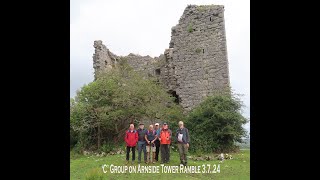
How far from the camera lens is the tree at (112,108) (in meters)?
14.9

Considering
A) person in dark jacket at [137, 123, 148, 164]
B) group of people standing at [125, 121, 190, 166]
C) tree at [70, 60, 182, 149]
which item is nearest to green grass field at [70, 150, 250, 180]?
group of people standing at [125, 121, 190, 166]

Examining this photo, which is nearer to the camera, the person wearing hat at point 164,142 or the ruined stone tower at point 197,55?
the person wearing hat at point 164,142

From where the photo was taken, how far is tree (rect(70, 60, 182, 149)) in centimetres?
1493

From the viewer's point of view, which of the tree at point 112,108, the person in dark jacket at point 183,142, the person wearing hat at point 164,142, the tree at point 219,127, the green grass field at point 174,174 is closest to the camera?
the green grass field at point 174,174

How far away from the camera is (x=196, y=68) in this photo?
696 inches

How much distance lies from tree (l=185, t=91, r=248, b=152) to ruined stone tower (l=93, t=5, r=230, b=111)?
2.14m

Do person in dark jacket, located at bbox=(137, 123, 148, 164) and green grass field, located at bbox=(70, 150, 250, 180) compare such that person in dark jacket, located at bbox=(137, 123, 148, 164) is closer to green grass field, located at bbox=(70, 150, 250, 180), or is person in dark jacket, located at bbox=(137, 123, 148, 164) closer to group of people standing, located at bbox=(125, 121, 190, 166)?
group of people standing, located at bbox=(125, 121, 190, 166)

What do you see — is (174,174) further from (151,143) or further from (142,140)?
(142,140)

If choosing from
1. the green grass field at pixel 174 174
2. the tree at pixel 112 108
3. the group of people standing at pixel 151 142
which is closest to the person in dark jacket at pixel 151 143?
the group of people standing at pixel 151 142

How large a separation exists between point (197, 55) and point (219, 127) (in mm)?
4562

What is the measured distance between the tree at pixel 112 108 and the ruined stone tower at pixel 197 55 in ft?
7.31

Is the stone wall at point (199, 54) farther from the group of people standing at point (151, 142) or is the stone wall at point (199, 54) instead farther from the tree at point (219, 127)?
the group of people standing at point (151, 142)

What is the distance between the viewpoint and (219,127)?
47.5 ft
